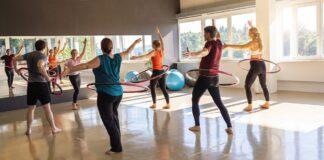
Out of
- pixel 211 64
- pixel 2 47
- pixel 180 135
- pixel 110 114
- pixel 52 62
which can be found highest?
pixel 2 47

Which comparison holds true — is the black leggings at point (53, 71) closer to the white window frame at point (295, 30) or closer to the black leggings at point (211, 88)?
the black leggings at point (211, 88)

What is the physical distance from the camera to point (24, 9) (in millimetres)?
7898

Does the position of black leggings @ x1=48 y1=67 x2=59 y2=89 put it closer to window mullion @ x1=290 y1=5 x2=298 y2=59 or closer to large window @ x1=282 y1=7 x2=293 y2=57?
large window @ x1=282 y1=7 x2=293 y2=57

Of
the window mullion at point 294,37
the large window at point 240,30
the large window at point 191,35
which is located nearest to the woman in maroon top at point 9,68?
the large window at point 191,35

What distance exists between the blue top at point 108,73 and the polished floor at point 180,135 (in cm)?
84

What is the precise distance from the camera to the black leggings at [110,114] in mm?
3881

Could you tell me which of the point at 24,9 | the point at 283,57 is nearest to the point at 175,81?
the point at 283,57

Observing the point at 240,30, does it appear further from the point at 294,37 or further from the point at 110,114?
the point at 110,114

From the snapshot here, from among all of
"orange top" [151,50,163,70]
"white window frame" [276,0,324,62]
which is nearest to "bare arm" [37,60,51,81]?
"orange top" [151,50,163,70]

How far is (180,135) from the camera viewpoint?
4.82m

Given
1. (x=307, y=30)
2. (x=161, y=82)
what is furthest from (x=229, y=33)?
(x=161, y=82)

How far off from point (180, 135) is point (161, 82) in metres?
2.19

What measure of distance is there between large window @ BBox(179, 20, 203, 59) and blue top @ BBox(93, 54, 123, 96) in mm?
7709

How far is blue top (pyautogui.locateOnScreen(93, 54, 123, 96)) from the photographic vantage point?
3789 millimetres
